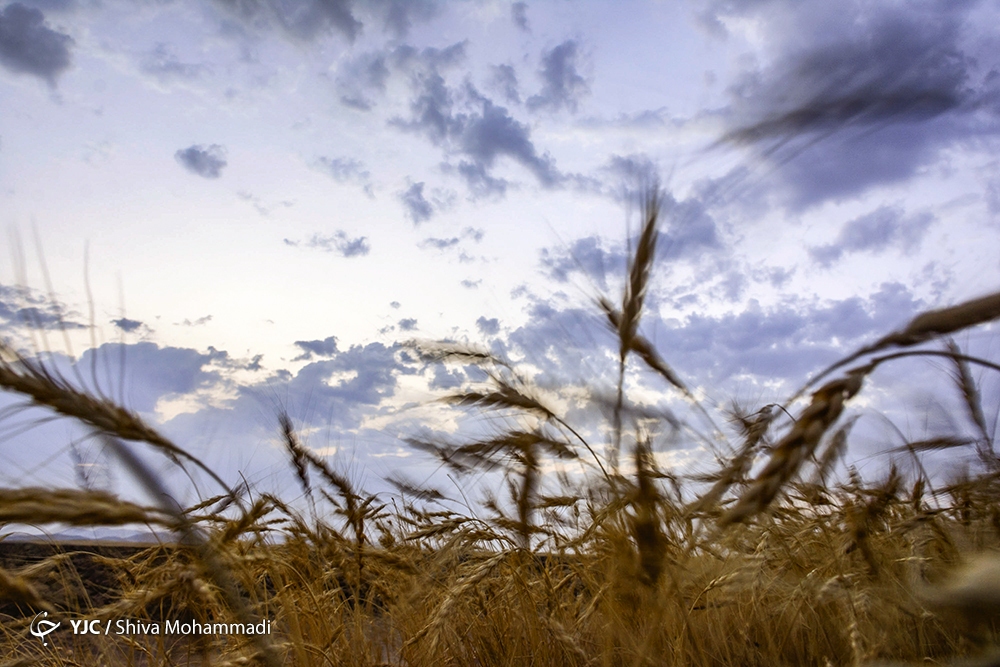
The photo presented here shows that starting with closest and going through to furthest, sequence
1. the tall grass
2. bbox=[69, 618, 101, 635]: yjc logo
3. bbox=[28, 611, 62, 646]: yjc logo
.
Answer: the tall grass, bbox=[69, 618, 101, 635]: yjc logo, bbox=[28, 611, 62, 646]: yjc logo

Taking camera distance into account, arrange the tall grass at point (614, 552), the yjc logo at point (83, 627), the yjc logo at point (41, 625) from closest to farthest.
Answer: the tall grass at point (614, 552) → the yjc logo at point (83, 627) → the yjc logo at point (41, 625)

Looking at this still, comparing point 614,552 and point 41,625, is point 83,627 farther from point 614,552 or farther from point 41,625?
point 614,552

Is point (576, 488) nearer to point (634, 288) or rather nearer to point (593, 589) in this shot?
point (593, 589)

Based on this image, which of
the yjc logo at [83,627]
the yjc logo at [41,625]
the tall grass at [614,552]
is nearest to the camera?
the tall grass at [614,552]

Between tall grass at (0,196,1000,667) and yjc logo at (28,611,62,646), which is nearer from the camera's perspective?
tall grass at (0,196,1000,667)

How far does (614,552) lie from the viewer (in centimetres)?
171

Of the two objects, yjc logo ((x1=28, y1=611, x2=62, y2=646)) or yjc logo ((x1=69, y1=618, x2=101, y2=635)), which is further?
yjc logo ((x1=28, y1=611, x2=62, y2=646))

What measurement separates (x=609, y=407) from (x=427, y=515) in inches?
70.5

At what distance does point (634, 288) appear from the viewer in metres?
1.81

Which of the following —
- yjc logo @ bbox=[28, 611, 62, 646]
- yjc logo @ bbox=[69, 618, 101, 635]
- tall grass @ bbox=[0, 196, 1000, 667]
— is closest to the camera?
tall grass @ bbox=[0, 196, 1000, 667]

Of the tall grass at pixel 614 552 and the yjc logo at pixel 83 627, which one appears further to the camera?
the yjc logo at pixel 83 627

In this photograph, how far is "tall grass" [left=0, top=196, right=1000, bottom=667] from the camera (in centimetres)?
129

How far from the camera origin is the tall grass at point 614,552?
1288mm

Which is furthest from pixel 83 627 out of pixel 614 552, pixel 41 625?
pixel 614 552
